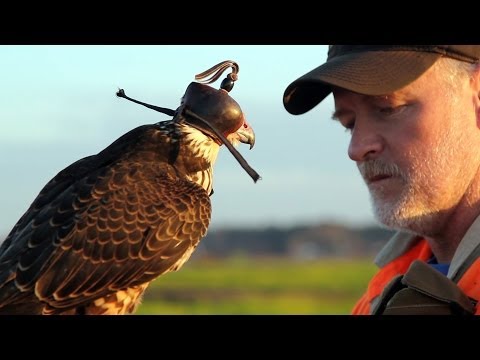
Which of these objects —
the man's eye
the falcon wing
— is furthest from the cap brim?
the falcon wing

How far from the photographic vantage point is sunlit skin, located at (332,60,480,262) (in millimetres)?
2910

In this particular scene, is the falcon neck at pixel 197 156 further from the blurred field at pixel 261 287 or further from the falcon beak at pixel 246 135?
the blurred field at pixel 261 287

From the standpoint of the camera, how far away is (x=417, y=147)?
9.57 feet

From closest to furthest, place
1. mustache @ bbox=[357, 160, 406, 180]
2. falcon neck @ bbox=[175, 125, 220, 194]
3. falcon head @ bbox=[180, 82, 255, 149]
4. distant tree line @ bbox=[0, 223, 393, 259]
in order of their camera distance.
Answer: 1. falcon head @ bbox=[180, 82, 255, 149]
2. falcon neck @ bbox=[175, 125, 220, 194]
3. mustache @ bbox=[357, 160, 406, 180]
4. distant tree line @ bbox=[0, 223, 393, 259]

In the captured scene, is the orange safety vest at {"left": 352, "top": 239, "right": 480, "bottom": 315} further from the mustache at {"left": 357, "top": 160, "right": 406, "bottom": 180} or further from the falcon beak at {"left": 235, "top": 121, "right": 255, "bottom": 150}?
the falcon beak at {"left": 235, "top": 121, "right": 255, "bottom": 150}

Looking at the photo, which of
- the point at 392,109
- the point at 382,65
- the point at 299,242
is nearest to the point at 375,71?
the point at 382,65

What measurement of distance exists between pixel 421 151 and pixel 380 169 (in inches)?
6.8

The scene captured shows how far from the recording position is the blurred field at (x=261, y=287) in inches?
1287

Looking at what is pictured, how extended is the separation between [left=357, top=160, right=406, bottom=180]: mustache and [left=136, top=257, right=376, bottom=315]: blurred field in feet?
79.5
